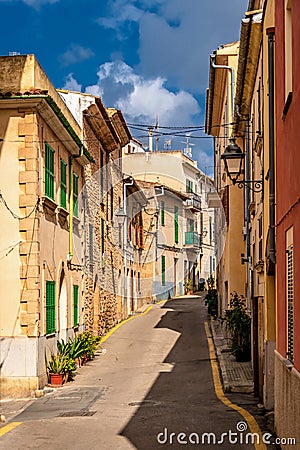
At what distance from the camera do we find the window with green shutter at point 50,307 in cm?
1714

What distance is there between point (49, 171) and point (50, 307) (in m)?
3.27

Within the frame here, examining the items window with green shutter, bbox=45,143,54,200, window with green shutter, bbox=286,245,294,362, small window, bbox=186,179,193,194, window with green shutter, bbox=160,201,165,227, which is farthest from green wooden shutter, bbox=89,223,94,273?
small window, bbox=186,179,193,194

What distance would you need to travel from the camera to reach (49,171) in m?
17.5

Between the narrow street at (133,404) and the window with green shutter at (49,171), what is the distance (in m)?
4.61

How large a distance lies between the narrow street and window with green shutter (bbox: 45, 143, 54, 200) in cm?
461

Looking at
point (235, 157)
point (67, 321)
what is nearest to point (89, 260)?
point (67, 321)

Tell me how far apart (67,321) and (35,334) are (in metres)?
4.04

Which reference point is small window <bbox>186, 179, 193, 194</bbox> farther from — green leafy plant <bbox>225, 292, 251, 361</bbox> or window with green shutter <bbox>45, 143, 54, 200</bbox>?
window with green shutter <bbox>45, 143, 54, 200</bbox>

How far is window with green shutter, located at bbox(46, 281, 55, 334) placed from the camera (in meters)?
17.1

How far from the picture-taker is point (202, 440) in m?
10.1

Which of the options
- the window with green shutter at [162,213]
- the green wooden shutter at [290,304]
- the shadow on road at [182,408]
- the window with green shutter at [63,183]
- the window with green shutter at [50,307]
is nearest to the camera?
the green wooden shutter at [290,304]

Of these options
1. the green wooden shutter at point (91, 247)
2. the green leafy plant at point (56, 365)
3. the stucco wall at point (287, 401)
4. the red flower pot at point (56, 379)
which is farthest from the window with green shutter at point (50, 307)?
the stucco wall at point (287, 401)

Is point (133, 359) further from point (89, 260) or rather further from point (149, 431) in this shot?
point (149, 431)

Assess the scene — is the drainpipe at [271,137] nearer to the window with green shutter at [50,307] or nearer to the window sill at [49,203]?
the window sill at [49,203]
